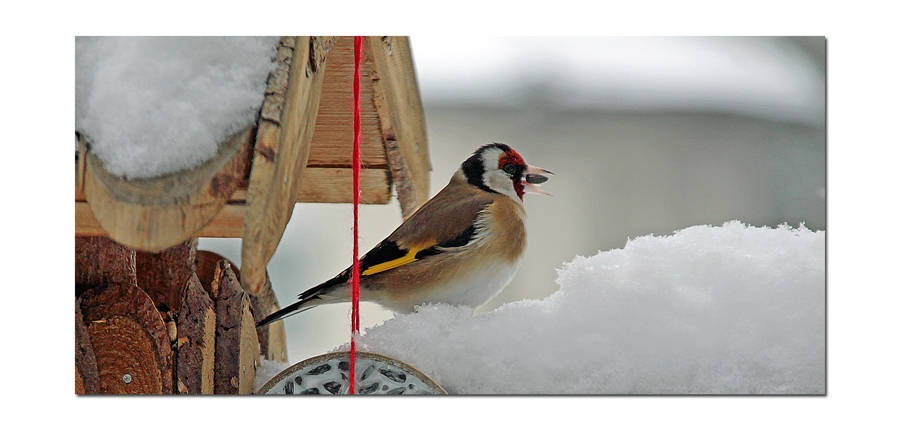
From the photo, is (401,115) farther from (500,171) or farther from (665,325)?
(665,325)

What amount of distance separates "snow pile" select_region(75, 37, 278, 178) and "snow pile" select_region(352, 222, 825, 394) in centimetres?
45

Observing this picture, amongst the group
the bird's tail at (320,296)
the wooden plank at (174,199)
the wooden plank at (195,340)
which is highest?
the wooden plank at (174,199)

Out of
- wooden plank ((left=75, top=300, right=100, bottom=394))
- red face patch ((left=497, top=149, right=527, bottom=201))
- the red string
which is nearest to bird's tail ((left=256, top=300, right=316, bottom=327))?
the red string

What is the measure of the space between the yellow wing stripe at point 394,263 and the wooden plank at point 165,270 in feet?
1.16

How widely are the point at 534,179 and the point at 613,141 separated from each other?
7.2 inches

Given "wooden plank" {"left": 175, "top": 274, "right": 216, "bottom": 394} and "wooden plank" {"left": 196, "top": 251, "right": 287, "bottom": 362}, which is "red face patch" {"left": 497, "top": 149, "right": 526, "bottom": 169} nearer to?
"wooden plank" {"left": 196, "top": 251, "right": 287, "bottom": 362}

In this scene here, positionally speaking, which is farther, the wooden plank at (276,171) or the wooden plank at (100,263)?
the wooden plank at (100,263)

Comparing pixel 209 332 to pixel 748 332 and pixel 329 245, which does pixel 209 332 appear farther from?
Result: pixel 748 332

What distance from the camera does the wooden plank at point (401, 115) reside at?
1.28 m

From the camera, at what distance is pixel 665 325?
129 centimetres

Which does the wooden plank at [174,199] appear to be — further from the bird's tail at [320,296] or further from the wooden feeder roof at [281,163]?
the bird's tail at [320,296]

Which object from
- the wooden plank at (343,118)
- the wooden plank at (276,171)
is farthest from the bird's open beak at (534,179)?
the wooden plank at (276,171)

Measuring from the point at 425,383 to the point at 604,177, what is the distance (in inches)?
20.6

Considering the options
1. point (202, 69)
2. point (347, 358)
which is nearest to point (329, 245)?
point (347, 358)
